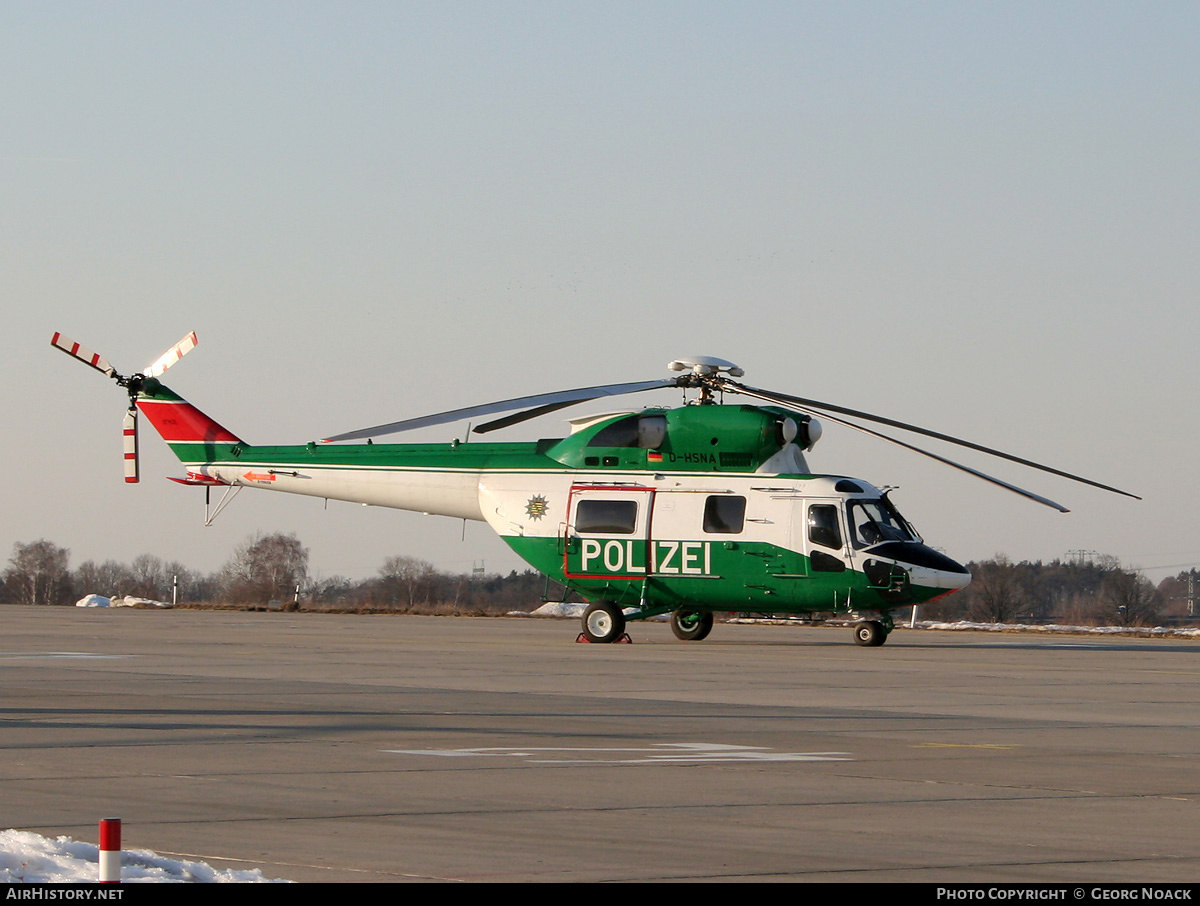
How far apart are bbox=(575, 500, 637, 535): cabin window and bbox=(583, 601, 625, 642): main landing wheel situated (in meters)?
1.51

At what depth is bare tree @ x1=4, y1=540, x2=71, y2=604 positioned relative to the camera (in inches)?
4122

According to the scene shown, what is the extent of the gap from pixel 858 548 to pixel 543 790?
18.9 m

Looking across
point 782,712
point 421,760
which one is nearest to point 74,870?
point 421,760

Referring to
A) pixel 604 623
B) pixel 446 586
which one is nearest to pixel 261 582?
pixel 446 586

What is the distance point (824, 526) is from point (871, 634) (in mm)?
2544

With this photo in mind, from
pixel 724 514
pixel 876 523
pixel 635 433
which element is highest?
pixel 635 433

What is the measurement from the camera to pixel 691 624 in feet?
105

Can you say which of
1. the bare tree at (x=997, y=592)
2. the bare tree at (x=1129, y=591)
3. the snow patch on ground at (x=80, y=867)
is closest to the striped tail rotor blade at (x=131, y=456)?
the snow patch on ground at (x=80, y=867)

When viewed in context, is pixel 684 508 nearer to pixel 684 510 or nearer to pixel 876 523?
pixel 684 510

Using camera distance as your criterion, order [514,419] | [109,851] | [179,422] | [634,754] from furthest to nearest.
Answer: [179,422], [514,419], [634,754], [109,851]

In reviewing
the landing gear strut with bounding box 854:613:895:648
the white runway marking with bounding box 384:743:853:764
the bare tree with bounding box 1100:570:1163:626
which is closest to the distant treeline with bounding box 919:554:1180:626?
the bare tree with bounding box 1100:570:1163:626

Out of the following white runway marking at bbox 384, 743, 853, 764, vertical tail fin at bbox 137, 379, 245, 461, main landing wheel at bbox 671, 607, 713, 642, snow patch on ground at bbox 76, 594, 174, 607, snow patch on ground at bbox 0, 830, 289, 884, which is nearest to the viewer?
snow patch on ground at bbox 0, 830, 289, 884

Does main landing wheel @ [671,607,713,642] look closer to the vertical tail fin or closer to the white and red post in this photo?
the vertical tail fin

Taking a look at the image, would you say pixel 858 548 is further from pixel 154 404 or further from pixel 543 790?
pixel 543 790
